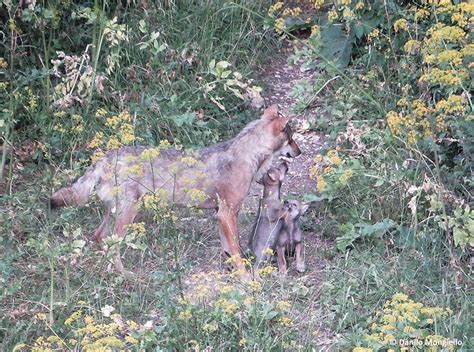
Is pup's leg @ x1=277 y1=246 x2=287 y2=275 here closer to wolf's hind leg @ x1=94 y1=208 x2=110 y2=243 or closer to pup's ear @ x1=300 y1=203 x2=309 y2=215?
pup's ear @ x1=300 y1=203 x2=309 y2=215

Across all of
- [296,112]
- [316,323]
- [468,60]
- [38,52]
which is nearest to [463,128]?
[468,60]

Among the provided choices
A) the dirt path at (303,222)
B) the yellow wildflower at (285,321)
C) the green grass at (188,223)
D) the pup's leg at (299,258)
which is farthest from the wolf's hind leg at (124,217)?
the yellow wildflower at (285,321)

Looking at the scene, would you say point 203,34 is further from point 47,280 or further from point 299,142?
point 47,280

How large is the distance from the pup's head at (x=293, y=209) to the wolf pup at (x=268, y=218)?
0.15 ft

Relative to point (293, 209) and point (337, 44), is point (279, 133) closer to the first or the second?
point (293, 209)

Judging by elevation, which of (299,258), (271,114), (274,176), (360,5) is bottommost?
(299,258)

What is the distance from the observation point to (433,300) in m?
6.88

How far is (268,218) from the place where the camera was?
7770 millimetres

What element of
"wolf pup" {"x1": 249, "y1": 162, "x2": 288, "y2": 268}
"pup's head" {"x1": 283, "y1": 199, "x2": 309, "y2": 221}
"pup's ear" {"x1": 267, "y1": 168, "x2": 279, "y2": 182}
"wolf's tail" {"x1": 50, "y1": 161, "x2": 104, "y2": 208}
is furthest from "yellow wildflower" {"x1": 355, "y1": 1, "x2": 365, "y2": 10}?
"wolf's tail" {"x1": 50, "y1": 161, "x2": 104, "y2": 208}

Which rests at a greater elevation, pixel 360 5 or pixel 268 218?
pixel 360 5

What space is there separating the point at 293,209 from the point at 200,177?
81 centimetres

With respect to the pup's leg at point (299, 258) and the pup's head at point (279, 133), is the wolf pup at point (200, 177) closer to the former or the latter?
the pup's head at point (279, 133)

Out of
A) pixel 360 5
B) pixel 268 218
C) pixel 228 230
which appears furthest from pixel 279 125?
pixel 360 5

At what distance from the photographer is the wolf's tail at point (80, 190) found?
7621mm
